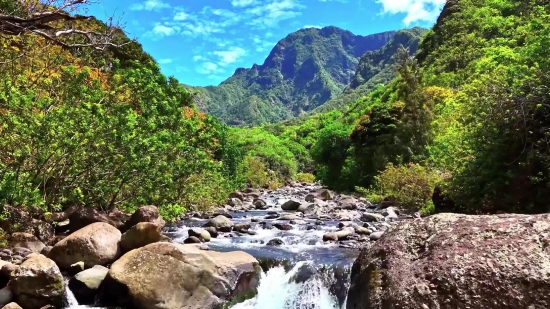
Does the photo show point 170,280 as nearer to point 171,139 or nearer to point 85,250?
point 85,250

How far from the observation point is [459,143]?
49.2 feet

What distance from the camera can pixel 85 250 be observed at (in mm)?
9938

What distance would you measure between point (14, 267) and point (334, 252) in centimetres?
782

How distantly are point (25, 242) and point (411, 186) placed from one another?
16.4 meters

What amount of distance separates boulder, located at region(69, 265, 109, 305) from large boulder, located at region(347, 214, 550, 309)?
5726mm

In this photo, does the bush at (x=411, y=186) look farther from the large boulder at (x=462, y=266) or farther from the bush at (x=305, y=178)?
the bush at (x=305, y=178)

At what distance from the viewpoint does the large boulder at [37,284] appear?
322 inches

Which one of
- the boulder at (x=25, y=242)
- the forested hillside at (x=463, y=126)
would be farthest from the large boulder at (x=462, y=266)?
the boulder at (x=25, y=242)

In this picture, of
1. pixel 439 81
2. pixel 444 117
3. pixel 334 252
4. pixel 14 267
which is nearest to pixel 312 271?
pixel 334 252

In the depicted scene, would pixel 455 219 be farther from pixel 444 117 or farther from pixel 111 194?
pixel 444 117

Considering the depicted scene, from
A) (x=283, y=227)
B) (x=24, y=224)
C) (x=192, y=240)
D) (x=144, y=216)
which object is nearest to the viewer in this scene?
(x=24, y=224)

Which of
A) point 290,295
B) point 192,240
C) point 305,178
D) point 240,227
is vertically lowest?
point 305,178

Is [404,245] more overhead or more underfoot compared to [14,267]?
more overhead

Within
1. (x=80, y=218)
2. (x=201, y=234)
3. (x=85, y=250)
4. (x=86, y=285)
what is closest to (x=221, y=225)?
(x=201, y=234)
